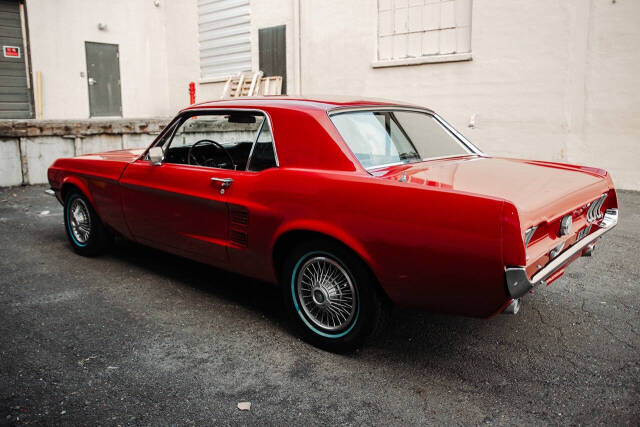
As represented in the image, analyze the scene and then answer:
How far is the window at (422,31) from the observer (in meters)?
10.0

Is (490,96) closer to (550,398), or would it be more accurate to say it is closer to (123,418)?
(550,398)

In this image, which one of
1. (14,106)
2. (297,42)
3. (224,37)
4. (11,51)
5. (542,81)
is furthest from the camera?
(224,37)

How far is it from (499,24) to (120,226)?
781 centimetres

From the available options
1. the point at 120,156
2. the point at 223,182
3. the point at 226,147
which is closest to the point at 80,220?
the point at 120,156

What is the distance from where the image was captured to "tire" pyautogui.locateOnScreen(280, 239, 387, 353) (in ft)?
9.52

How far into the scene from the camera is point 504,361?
3025 millimetres

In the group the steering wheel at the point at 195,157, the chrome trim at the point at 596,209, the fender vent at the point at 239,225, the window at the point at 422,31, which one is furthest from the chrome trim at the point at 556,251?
the window at the point at 422,31

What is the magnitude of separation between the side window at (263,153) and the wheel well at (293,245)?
488 millimetres

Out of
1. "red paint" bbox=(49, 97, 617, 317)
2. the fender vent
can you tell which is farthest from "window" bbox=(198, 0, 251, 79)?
the fender vent

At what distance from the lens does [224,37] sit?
1489cm

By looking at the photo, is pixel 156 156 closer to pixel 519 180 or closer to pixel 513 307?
pixel 519 180

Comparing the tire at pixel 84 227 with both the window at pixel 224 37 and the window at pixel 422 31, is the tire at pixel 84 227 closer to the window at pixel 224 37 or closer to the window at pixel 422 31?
the window at pixel 422 31

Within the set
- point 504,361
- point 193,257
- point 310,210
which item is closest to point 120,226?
point 193,257

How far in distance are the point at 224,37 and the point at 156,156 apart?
11743mm
